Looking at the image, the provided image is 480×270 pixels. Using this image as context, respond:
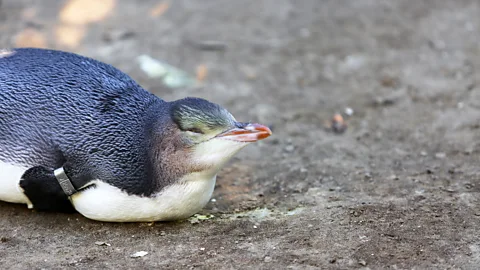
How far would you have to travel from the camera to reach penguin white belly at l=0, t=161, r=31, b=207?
13.3 feet

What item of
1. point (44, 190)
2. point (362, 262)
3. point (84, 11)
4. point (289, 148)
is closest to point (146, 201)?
point (44, 190)

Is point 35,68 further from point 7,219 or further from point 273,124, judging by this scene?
point 273,124

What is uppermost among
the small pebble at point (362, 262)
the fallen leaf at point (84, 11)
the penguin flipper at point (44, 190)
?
the fallen leaf at point (84, 11)

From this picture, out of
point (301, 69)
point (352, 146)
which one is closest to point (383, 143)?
point (352, 146)

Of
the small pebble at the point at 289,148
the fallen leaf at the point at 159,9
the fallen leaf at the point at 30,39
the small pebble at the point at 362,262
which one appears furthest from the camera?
the fallen leaf at the point at 159,9

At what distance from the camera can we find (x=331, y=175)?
5.10 meters

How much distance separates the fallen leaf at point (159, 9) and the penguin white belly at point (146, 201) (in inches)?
173

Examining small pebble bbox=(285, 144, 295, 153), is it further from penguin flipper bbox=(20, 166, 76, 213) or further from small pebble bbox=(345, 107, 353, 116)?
penguin flipper bbox=(20, 166, 76, 213)

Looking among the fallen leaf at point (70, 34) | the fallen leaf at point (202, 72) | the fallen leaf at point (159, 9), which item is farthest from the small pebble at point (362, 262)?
the fallen leaf at point (159, 9)

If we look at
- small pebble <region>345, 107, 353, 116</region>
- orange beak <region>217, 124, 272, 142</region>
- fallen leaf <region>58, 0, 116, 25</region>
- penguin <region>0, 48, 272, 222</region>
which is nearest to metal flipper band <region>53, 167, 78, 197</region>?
penguin <region>0, 48, 272, 222</region>

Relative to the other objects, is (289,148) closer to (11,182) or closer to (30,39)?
(11,182)

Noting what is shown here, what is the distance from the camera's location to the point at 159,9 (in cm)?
820

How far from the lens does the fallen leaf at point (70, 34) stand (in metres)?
7.33

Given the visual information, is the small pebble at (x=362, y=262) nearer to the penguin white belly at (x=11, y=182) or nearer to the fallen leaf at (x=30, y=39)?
the penguin white belly at (x=11, y=182)
